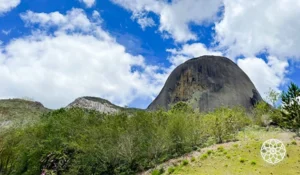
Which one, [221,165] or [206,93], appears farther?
[206,93]

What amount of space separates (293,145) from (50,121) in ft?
95.8

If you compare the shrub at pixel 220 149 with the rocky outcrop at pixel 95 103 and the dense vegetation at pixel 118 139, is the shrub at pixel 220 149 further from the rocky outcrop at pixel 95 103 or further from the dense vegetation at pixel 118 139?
the rocky outcrop at pixel 95 103

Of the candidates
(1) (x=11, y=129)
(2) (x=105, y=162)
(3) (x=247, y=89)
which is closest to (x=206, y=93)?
(3) (x=247, y=89)

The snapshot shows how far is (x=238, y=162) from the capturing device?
29516mm

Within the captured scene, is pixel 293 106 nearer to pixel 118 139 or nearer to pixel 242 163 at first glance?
pixel 242 163

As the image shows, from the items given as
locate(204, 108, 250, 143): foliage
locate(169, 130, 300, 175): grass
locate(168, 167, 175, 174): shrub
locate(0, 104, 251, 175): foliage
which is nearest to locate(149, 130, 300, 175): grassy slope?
locate(169, 130, 300, 175): grass

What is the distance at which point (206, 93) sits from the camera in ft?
426

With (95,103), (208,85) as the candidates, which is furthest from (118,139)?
(208,85)

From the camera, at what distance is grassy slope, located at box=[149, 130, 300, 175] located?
27.1m

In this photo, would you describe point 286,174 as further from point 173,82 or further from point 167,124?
point 173,82

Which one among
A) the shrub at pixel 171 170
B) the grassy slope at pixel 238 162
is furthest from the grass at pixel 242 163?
the shrub at pixel 171 170

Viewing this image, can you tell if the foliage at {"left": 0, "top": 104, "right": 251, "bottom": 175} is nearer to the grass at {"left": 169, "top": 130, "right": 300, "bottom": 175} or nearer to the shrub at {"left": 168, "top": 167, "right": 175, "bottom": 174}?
the shrub at {"left": 168, "top": 167, "right": 175, "bottom": 174}

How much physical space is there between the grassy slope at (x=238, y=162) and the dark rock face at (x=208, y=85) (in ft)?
282

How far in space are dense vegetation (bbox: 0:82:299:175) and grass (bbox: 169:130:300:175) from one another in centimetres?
458
